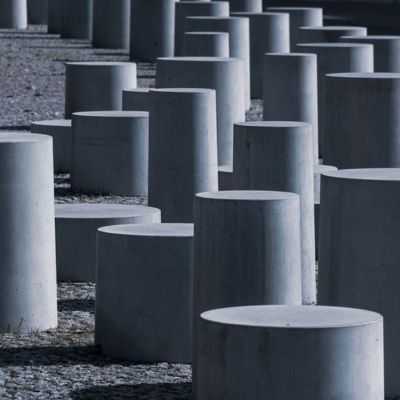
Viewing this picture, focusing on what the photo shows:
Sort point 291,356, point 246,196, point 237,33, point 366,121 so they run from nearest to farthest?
point 291,356
point 246,196
point 366,121
point 237,33

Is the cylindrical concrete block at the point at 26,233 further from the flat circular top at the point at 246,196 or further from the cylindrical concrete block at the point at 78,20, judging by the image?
the cylindrical concrete block at the point at 78,20

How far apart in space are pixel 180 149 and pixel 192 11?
1462 cm

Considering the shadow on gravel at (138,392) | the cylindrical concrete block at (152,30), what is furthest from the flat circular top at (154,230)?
the cylindrical concrete block at (152,30)

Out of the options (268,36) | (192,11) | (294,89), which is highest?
(192,11)

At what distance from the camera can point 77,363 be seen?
26.2 ft

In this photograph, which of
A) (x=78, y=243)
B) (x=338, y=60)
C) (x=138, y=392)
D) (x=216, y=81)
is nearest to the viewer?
(x=138, y=392)

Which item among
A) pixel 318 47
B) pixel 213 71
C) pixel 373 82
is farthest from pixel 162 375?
pixel 318 47

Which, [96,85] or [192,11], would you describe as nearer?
[96,85]

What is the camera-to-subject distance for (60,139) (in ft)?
50.3

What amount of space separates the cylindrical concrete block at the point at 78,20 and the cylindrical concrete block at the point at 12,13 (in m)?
2.52

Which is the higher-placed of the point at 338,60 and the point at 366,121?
the point at 338,60

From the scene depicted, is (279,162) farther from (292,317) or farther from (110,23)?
(110,23)

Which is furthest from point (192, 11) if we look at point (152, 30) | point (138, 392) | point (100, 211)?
point (138, 392)

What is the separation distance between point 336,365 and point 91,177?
26.2 ft
